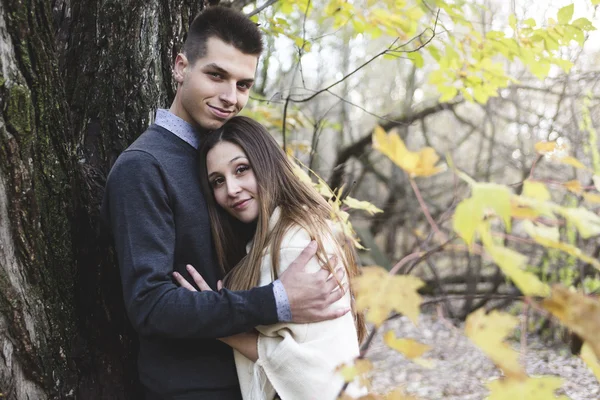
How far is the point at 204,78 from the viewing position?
187 cm

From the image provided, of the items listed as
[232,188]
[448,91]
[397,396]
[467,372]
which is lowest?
[467,372]

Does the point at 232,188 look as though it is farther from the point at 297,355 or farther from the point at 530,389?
the point at 530,389

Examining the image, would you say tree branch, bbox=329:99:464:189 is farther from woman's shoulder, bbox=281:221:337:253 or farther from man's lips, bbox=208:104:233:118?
woman's shoulder, bbox=281:221:337:253

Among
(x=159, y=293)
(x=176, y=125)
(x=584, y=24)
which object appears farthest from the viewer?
(x=584, y=24)

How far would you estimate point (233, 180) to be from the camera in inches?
70.4

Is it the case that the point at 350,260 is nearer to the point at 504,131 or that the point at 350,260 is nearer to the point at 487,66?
the point at 487,66

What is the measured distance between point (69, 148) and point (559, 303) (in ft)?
4.85

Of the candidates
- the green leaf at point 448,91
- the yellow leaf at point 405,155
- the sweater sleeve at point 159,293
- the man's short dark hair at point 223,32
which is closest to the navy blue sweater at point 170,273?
the sweater sleeve at point 159,293

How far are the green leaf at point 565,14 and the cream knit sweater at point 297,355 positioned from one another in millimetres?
1575

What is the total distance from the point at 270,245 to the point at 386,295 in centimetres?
83

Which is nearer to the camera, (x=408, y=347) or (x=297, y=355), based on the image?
(x=408, y=347)

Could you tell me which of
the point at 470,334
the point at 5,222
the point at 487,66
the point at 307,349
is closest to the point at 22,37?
the point at 5,222

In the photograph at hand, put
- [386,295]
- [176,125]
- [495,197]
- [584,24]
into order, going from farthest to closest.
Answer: [584,24] → [176,125] → [386,295] → [495,197]

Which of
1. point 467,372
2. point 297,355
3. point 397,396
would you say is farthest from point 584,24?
point 467,372
